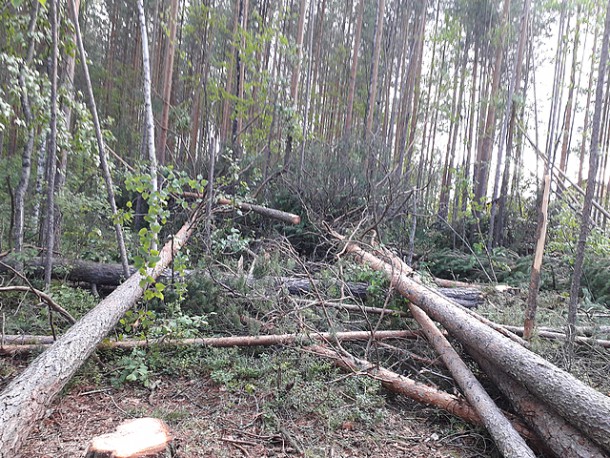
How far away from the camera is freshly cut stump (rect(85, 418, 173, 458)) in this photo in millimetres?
1957

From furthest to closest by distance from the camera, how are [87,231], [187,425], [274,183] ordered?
[274,183] < [87,231] < [187,425]

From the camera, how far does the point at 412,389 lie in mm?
3225

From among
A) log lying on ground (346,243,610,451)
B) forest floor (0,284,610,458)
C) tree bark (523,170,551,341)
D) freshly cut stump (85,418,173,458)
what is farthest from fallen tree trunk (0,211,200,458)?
tree bark (523,170,551,341)

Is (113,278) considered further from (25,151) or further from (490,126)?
(490,126)

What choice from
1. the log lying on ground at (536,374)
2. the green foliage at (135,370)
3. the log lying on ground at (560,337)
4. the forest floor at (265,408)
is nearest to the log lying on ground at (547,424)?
the log lying on ground at (536,374)

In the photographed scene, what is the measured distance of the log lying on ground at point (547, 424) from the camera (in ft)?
7.57

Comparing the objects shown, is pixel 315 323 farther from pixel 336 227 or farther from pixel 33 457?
pixel 336 227

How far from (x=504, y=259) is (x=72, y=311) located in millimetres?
7021

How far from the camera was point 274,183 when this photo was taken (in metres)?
8.02

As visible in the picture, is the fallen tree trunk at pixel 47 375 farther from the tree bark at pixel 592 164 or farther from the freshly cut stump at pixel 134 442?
the tree bark at pixel 592 164

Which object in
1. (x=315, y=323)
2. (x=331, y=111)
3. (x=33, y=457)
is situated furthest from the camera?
(x=331, y=111)

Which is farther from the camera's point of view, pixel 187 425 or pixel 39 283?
pixel 39 283

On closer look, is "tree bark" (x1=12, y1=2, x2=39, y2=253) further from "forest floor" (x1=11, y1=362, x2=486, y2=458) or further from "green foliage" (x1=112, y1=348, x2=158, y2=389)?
"forest floor" (x1=11, y1=362, x2=486, y2=458)

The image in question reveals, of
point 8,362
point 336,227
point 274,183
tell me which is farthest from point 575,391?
point 274,183
